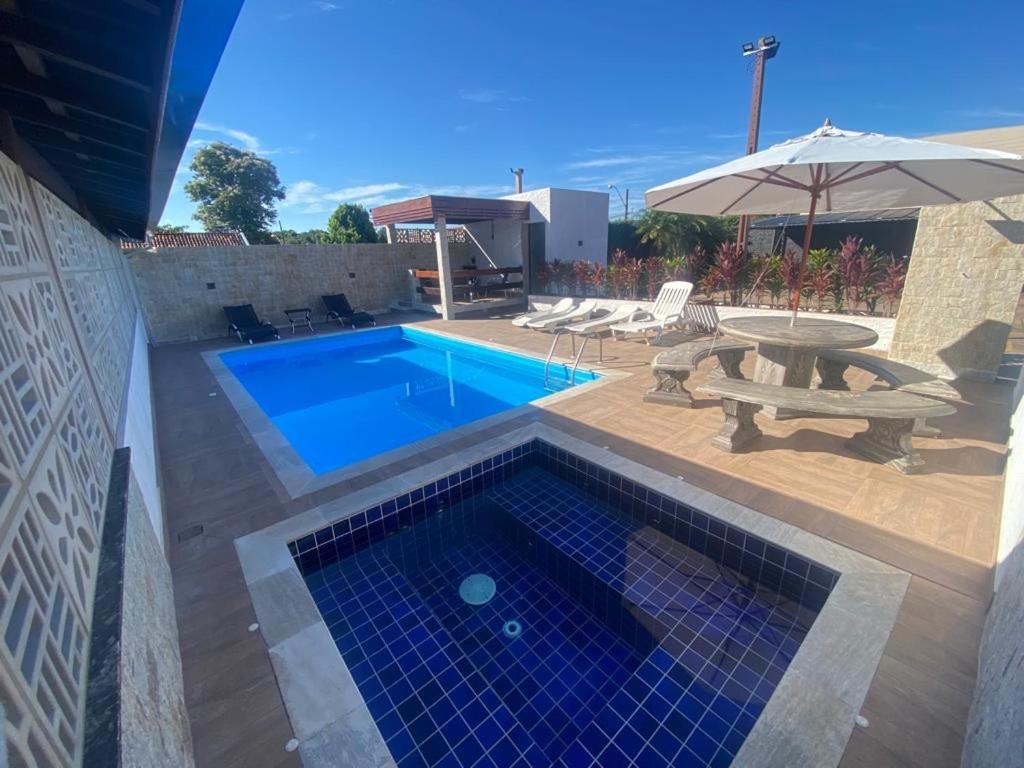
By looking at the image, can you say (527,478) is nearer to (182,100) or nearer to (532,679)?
(532,679)

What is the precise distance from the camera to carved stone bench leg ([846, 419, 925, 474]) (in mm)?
3357

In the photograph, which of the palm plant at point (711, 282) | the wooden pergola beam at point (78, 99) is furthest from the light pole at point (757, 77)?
the wooden pergola beam at point (78, 99)

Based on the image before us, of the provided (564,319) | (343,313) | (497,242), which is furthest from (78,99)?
(497,242)

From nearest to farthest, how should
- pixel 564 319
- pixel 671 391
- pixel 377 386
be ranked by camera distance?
pixel 671 391, pixel 377 386, pixel 564 319

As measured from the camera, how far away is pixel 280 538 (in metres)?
2.90

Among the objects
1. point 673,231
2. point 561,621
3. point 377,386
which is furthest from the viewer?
point 673,231

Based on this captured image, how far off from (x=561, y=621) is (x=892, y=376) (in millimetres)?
3764

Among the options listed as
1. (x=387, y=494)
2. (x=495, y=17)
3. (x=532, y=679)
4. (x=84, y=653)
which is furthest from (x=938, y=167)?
(x=495, y=17)

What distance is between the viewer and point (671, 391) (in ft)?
16.3

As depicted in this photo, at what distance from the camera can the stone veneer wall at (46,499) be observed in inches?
28.1

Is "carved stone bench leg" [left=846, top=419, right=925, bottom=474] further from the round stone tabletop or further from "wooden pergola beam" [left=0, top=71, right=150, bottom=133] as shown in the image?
"wooden pergola beam" [left=0, top=71, right=150, bottom=133]

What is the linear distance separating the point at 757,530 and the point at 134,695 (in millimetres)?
3149

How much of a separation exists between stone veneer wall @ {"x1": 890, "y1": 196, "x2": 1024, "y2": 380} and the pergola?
30.2ft

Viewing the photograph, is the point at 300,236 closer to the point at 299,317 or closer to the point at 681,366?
the point at 299,317
